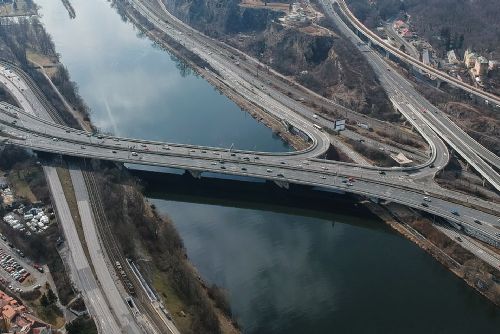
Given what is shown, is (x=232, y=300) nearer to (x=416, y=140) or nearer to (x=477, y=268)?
(x=477, y=268)

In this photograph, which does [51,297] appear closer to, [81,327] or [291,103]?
[81,327]

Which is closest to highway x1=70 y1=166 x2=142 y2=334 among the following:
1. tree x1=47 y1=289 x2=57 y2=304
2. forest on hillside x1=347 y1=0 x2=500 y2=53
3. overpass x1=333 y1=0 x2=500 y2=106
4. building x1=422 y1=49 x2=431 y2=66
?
tree x1=47 y1=289 x2=57 y2=304

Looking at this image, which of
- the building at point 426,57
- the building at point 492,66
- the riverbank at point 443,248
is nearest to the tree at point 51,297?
the riverbank at point 443,248

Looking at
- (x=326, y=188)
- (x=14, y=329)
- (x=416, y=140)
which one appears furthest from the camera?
(x=416, y=140)

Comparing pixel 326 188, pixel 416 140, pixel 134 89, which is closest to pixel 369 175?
pixel 326 188

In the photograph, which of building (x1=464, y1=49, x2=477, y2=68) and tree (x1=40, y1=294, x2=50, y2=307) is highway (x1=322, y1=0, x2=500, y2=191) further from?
tree (x1=40, y1=294, x2=50, y2=307)

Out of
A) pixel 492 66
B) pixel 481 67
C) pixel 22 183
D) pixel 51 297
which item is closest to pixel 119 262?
pixel 51 297
